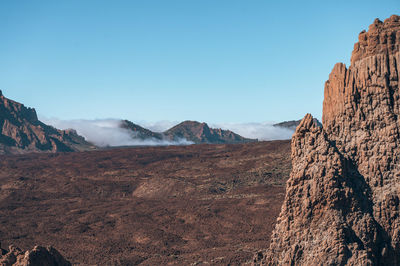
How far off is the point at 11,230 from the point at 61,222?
29.4 feet

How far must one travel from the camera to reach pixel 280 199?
83688 millimetres

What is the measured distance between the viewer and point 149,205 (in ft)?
316

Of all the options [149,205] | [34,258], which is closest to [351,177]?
[34,258]

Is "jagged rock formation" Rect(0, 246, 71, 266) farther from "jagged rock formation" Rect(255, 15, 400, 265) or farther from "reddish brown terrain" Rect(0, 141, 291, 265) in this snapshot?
"reddish brown terrain" Rect(0, 141, 291, 265)

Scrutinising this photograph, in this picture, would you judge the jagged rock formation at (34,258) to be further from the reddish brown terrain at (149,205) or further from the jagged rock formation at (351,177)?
the reddish brown terrain at (149,205)

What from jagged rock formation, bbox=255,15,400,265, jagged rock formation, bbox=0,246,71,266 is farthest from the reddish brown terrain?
jagged rock formation, bbox=255,15,400,265

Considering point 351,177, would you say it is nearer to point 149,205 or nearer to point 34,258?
point 34,258

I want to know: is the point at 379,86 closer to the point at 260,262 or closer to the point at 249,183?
the point at 260,262

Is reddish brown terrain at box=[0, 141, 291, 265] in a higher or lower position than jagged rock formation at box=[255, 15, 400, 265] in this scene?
lower

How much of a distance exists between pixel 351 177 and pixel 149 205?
265 ft

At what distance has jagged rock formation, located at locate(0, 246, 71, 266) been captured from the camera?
19844mm

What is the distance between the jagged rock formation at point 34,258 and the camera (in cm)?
1984

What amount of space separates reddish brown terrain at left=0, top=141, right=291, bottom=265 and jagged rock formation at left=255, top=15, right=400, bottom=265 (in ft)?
99.0

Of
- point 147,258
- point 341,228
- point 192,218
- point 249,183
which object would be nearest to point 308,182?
point 341,228
